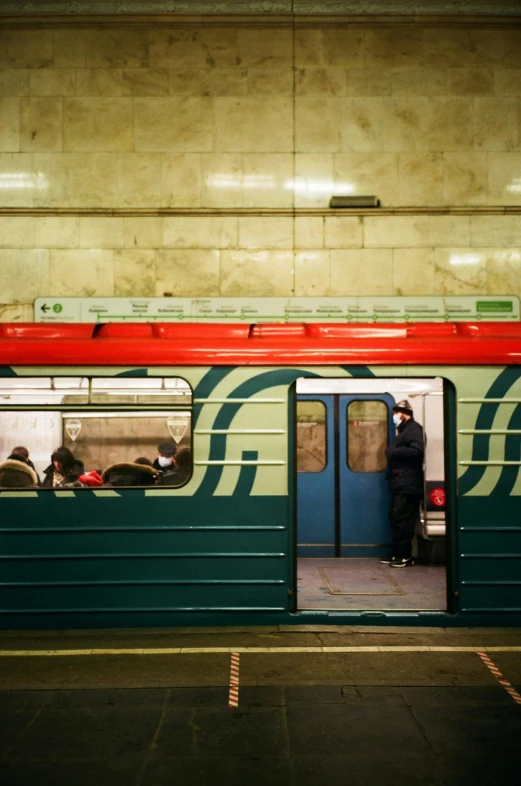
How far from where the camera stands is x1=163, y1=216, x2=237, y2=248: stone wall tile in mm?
9586

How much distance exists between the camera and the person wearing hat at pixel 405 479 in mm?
8492

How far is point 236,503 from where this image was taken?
614cm

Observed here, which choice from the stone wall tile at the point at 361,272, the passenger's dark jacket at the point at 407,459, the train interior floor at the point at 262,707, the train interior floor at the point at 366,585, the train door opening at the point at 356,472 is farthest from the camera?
the stone wall tile at the point at 361,272

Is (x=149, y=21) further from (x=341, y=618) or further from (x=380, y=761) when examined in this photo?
(x=380, y=761)

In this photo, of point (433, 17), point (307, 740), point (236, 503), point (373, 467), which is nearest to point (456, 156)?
point (433, 17)

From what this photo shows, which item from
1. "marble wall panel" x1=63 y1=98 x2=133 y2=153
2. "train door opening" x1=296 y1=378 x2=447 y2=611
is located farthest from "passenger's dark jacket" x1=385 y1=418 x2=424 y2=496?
"marble wall panel" x1=63 y1=98 x2=133 y2=153

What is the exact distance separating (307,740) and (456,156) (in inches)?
324

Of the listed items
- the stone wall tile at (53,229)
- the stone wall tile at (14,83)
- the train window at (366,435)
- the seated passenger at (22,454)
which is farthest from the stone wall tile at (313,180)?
the seated passenger at (22,454)

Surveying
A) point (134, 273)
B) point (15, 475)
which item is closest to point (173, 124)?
point (134, 273)

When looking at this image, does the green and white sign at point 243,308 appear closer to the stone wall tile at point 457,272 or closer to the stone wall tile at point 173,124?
the stone wall tile at point 457,272

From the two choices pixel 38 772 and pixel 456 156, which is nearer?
pixel 38 772

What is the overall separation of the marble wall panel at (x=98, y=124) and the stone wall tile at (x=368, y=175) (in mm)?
3069

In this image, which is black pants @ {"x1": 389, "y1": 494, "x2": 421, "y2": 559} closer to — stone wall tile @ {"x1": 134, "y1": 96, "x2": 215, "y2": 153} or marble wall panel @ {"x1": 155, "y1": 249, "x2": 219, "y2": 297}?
marble wall panel @ {"x1": 155, "y1": 249, "x2": 219, "y2": 297}

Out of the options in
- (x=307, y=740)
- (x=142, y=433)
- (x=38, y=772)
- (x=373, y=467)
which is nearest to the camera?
(x=38, y=772)
